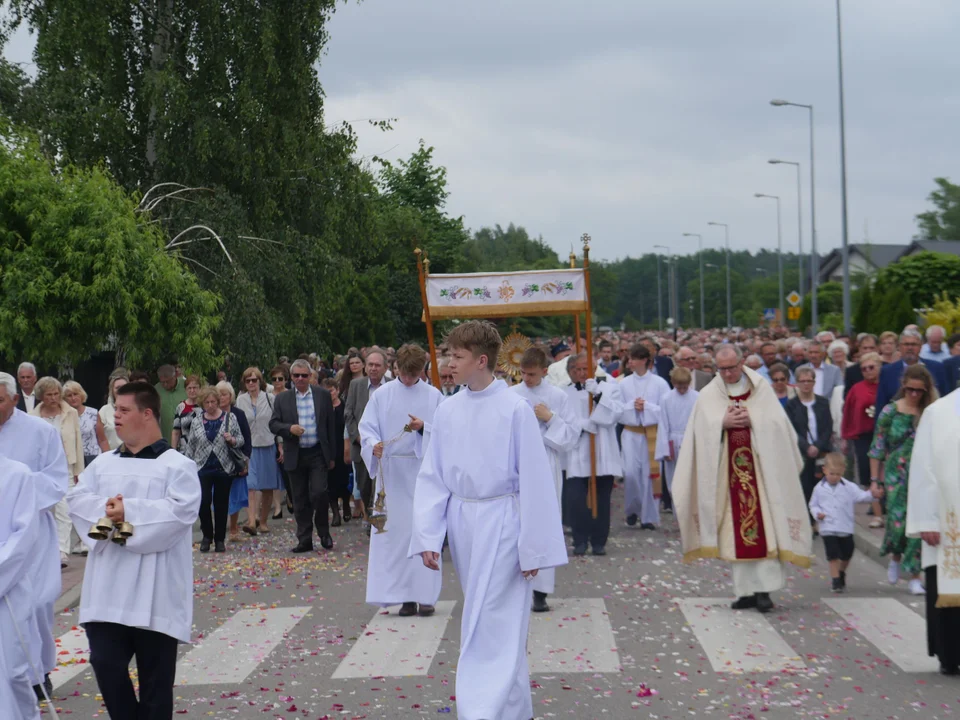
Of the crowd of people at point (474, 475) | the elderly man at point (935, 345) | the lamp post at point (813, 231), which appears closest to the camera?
the crowd of people at point (474, 475)

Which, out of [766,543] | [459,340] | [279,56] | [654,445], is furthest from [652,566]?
[279,56]

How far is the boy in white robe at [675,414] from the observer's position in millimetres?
16172

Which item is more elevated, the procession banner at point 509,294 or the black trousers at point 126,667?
the procession banner at point 509,294

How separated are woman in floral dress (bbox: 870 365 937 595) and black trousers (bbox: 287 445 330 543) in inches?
249

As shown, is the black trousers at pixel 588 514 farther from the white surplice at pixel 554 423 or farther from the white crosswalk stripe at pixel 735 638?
the white crosswalk stripe at pixel 735 638

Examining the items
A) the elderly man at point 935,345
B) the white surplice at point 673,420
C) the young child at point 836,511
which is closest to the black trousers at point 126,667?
the young child at point 836,511

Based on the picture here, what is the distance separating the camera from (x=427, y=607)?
1071 centimetres

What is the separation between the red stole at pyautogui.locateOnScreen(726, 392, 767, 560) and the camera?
10531 mm

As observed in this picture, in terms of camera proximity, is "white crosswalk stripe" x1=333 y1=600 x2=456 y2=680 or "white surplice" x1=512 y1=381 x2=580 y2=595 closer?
"white crosswalk stripe" x1=333 y1=600 x2=456 y2=680

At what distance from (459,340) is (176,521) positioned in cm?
169

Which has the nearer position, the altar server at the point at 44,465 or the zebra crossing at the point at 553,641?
the altar server at the point at 44,465

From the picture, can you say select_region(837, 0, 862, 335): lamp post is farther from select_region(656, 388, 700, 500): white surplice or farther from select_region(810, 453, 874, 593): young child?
select_region(810, 453, 874, 593): young child

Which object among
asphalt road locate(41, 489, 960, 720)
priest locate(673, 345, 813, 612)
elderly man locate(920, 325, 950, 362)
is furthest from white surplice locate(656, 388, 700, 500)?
priest locate(673, 345, 813, 612)

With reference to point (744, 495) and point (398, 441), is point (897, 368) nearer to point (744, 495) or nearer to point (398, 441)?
point (744, 495)
